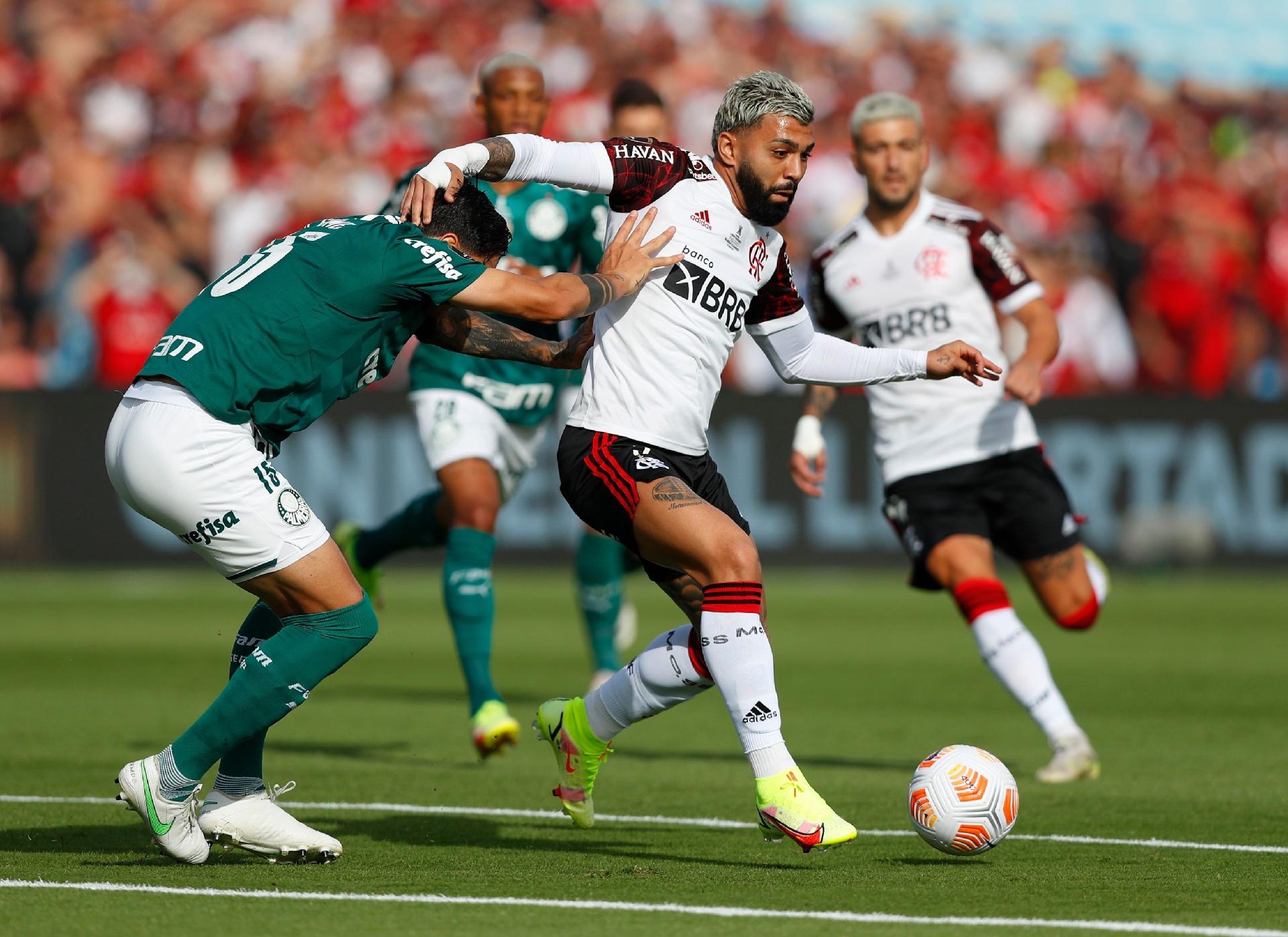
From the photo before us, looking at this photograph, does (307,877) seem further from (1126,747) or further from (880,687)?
(880,687)

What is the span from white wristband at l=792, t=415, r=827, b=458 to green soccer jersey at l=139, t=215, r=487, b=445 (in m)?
2.98

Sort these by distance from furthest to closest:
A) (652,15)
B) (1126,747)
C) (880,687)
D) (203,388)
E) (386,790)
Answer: (652,15) → (880,687) → (1126,747) → (386,790) → (203,388)

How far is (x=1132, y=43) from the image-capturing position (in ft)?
81.4

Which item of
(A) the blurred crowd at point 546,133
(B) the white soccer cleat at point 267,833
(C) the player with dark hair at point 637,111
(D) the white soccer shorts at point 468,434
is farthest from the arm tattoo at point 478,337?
(A) the blurred crowd at point 546,133

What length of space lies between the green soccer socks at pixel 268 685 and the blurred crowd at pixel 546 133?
1269cm

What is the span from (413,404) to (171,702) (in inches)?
96.9

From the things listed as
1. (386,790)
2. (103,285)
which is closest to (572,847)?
(386,790)

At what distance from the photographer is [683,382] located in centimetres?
648

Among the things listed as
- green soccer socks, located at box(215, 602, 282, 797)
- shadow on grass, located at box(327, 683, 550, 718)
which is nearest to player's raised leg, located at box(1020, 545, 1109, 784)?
shadow on grass, located at box(327, 683, 550, 718)

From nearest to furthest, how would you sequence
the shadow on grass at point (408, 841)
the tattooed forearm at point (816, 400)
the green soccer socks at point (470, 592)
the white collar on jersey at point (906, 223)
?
the shadow on grass at point (408, 841) < the green soccer socks at point (470, 592) < the tattooed forearm at point (816, 400) < the white collar on jersey at point (906, 223)

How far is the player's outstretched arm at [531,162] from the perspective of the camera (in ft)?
20.3

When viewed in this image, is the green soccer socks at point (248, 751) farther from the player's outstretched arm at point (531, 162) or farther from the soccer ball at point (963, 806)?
the soccer ball at point (963, 806)

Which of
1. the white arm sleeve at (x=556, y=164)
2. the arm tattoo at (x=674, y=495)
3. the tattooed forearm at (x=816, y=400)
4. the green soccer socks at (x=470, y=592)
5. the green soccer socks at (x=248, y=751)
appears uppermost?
the white arm sleeve at (x=556, y=164)

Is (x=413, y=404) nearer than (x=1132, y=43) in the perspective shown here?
Yes
